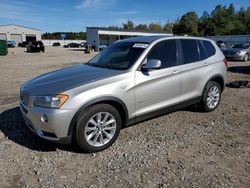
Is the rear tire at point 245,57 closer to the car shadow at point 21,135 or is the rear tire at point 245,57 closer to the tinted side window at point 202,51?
the tinted side window at point 202,51

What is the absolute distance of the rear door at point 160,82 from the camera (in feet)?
14.4

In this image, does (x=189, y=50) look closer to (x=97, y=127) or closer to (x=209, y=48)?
(x=209, y=48)

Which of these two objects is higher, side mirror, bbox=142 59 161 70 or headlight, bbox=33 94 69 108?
side mirror, bbox=142 59 161 70

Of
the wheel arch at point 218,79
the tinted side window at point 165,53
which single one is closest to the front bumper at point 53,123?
the tinted side window at point 165,53

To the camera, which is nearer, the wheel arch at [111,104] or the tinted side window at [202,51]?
the wheel arch at [111,104]

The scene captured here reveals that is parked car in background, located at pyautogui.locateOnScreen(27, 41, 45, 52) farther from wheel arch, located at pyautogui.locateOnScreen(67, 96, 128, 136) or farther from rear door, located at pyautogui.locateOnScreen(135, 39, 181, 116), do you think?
wheel arch, located at pyautogui.locateOnScreen(67, 96, 128, 136)

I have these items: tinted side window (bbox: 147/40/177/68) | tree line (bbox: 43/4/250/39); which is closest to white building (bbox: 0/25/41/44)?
tree line (bbox: 43/4/250/39)

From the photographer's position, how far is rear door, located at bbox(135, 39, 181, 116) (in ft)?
14.4

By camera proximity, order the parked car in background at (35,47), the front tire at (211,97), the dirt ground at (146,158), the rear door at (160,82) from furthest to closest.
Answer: the parked car in background at (35,47) < the front tire at (211,97) < the rear door at (160,82) < the dirt ground at (146,158)

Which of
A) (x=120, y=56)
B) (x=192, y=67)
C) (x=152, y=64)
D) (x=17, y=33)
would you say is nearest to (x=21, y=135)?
(x=120, y=56)

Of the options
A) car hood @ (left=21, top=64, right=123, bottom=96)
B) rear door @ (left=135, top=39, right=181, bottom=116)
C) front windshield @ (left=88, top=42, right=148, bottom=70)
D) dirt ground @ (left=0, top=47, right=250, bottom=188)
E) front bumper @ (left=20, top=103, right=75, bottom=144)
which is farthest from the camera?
front windshield @ (left=88, top=42, right=148, bottom=70)

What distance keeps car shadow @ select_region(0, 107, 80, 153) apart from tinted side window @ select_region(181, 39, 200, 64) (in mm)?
2815

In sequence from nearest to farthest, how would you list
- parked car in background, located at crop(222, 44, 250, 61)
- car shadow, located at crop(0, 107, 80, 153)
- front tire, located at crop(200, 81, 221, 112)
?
car shadow, located at crop(0, 107, 80, 153) < front tire, located at crop(200, 81, 221, 112) < parked car in background, located at crop(222, 44, 250, 61)

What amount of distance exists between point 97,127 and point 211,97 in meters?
3.12
